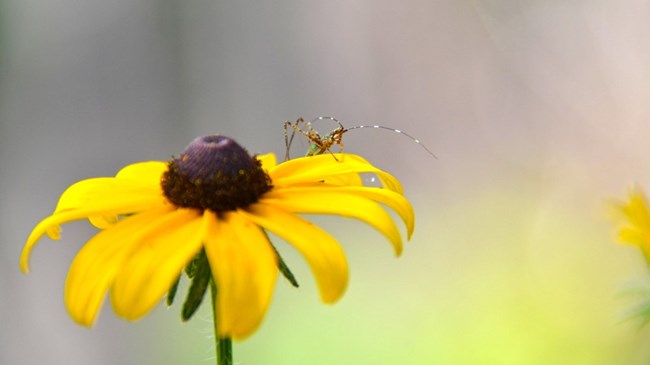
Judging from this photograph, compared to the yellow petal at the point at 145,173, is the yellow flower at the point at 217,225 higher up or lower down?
lower down

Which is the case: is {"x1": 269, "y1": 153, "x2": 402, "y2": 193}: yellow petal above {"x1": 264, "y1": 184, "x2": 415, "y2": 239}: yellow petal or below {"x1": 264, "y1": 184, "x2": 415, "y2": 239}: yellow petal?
above

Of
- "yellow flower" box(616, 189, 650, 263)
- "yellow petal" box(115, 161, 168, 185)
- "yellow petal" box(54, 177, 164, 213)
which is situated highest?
"yellow petal" box(115, 161, 168, 185)

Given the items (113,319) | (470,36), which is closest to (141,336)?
(113,319)

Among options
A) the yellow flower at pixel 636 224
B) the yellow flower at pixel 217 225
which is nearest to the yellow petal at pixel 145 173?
the yellow flower at pixel 217 225

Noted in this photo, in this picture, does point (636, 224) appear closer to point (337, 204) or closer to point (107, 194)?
point (337, 204)

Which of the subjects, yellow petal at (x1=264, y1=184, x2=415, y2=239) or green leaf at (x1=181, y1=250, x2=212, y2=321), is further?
yellow petal at (x1=264, y1=184, x2=415, y2=239)

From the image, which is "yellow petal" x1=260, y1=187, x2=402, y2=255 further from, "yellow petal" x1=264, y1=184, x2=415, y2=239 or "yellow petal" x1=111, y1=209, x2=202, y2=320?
"yellow petal" x1=111, y1=209, x2=202, y2=320

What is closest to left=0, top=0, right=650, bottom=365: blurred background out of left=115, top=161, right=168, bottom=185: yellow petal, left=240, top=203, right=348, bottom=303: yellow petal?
left=115, top=161, right=168, bottom=185: yellow petal

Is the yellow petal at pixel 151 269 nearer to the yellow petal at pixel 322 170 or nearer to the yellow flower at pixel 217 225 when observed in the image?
the yellow flower at pixel 217 225
